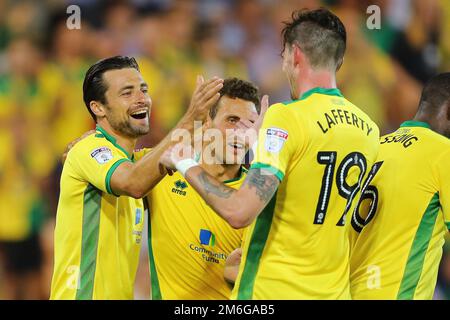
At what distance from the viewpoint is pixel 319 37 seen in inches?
148

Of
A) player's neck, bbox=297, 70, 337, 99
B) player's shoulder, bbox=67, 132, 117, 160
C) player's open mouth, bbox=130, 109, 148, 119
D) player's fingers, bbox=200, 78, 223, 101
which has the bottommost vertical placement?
player's shoulder, bbox=67, 132, 117, 160

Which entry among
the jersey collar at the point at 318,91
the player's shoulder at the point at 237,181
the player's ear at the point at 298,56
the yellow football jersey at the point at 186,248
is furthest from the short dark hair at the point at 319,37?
the yellow football jersey at the point at 186,248

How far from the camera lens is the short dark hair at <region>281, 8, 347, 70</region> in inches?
148

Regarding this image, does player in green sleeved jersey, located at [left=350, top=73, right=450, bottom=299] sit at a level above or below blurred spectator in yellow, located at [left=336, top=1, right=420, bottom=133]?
below

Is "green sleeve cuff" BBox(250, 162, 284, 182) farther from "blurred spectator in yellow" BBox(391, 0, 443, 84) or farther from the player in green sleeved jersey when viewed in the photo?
"blurred spectator in yellow" BBox(391, 0, 443, 84)

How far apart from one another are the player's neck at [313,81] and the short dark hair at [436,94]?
1.12 meters

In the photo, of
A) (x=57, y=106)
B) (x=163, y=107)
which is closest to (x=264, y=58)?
(x=163, y=107)

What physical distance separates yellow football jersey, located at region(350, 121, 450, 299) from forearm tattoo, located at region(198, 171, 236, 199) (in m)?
1.24

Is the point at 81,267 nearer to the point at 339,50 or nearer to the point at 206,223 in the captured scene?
the point at 206,223

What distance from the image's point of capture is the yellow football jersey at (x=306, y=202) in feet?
11.8

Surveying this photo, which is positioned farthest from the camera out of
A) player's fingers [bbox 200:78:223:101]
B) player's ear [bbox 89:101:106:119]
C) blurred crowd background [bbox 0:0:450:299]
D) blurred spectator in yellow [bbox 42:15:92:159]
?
blurred spectator in yellow [bbox 42:15:92:159]

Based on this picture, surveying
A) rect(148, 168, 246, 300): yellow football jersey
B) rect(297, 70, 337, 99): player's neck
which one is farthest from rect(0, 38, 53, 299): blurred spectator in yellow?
rect(297, 70, 337, 99): player's neck

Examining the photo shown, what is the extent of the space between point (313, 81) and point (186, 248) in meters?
1.56

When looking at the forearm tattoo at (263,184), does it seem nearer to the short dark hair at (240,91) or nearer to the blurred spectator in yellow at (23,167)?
the short dark hair at (240,91)
